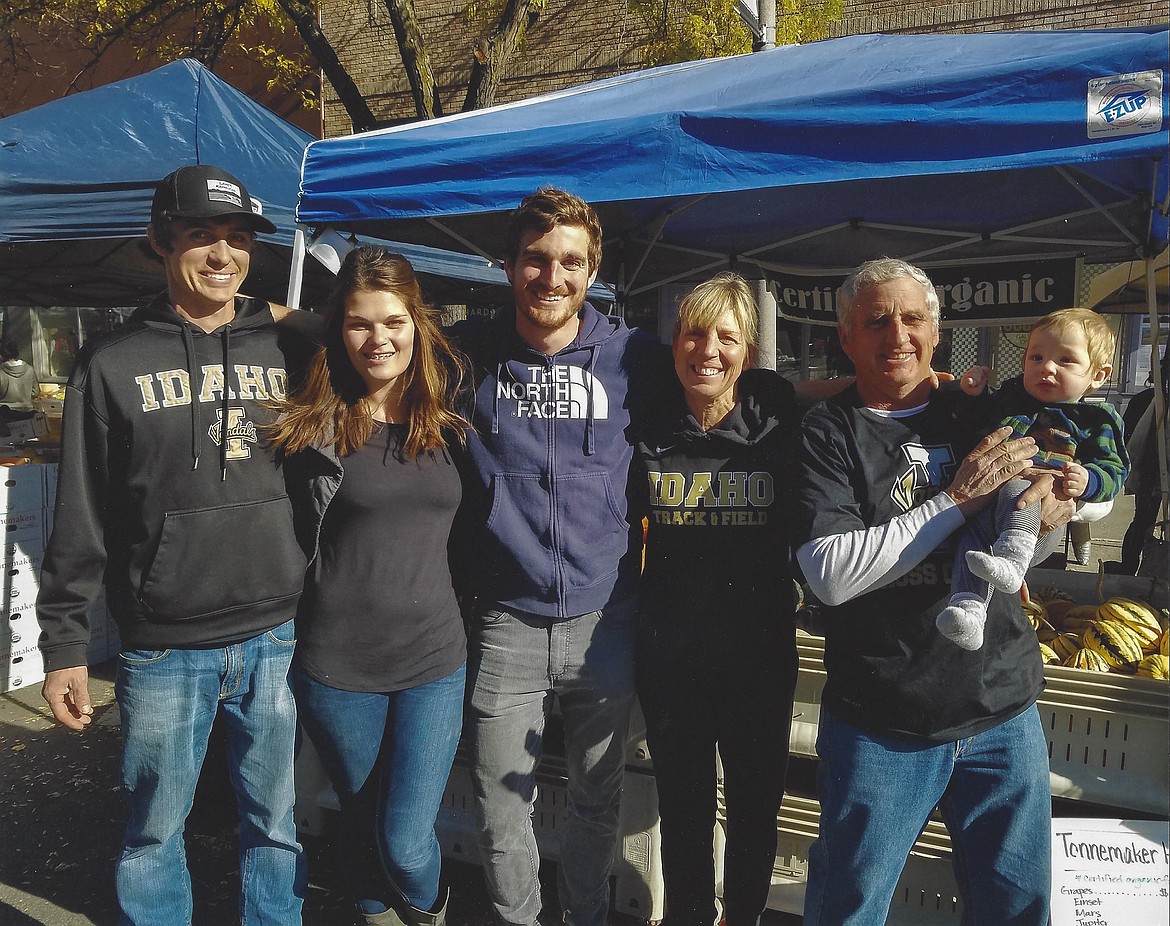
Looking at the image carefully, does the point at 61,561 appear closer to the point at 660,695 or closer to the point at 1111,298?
the point at 660,695

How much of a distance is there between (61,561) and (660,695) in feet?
4.98

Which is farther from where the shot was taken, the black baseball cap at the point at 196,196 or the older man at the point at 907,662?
the black baseball cap at the point at 196,196

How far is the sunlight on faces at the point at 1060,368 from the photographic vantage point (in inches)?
77.4

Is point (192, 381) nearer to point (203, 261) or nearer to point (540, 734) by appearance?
point (203, 261)

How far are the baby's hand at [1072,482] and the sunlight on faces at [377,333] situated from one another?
1607 millimetres

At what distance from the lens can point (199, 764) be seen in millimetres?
2098

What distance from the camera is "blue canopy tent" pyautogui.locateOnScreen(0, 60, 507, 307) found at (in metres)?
5.00

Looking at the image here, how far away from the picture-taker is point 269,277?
714 centimetres

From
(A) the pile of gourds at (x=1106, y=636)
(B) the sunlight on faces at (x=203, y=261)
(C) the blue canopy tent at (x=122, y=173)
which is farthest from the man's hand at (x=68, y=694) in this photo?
(C) the blue canopy tent at (x=122, y=173)

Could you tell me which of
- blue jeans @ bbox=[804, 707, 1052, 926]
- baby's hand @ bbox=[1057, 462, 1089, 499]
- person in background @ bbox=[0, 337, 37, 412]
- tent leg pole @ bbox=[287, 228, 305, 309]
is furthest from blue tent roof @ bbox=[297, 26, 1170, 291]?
person in background @ bbox=[0, 337, 37, 412]

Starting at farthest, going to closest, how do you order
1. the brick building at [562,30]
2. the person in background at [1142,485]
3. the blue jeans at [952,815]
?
the brick building at [562,30], the person in background at [1142,485], the blue jeans at [952,815]

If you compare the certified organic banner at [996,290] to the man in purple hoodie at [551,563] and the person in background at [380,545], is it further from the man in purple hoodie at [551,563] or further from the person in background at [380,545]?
the person in background at [380,545]

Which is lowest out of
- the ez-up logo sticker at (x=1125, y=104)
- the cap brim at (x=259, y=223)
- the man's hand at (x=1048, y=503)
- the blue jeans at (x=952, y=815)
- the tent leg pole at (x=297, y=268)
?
the blue jeans at (x=952, y=815)

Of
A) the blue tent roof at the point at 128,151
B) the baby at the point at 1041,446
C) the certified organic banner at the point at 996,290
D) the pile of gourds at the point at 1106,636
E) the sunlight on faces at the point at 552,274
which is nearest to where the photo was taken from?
the baby at the point at 1041,446
